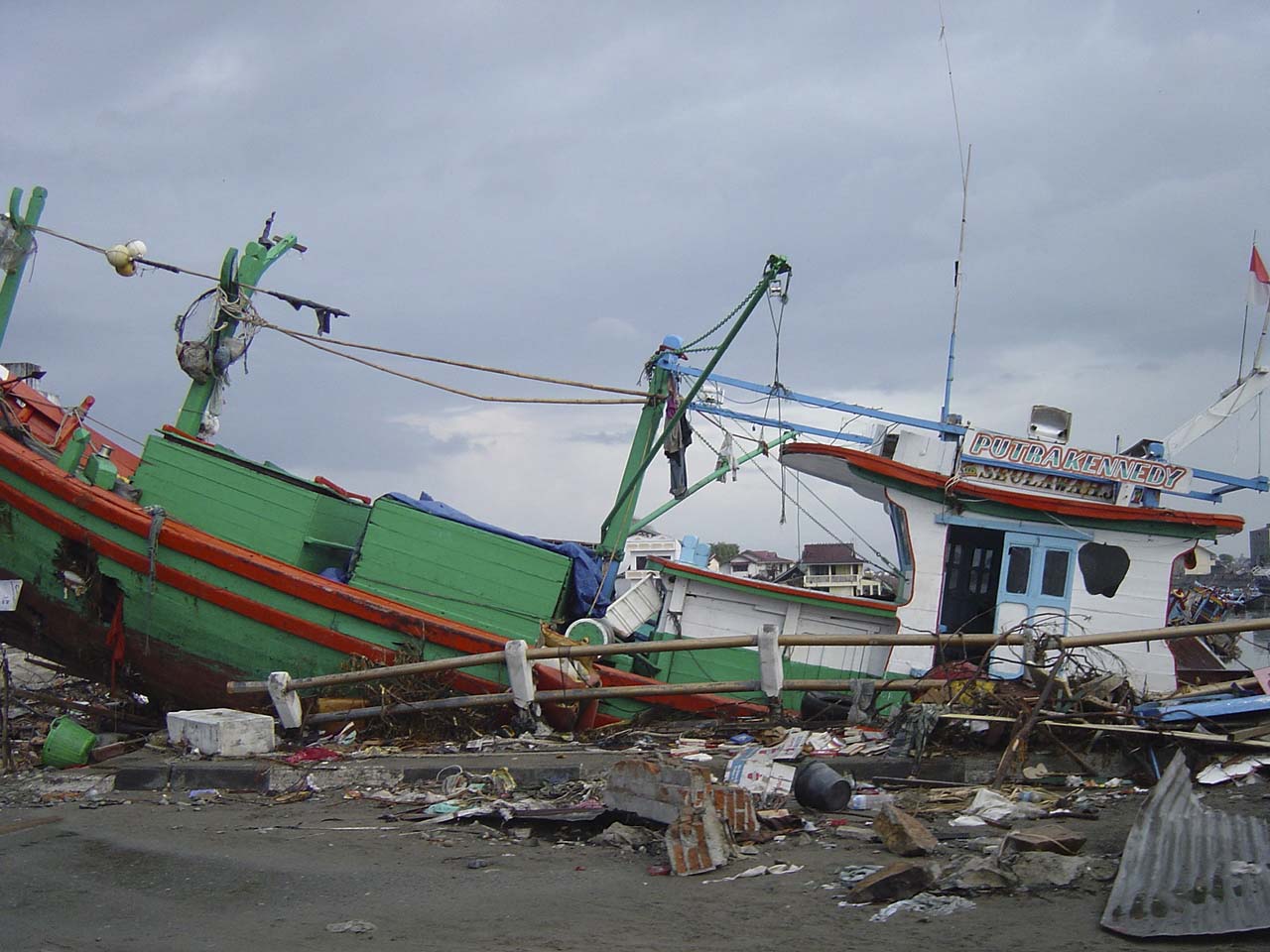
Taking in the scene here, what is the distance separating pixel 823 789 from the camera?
6.29 metres

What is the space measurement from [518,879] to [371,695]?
454cm

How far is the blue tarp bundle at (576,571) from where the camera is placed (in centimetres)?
1016

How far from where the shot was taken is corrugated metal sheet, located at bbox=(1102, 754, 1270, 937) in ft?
12.4

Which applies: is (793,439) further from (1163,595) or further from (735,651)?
(1163,595)

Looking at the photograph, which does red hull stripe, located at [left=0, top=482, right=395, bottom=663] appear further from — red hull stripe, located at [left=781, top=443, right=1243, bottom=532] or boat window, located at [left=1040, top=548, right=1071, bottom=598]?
boat window, located at [left=1040, top=548, right=1071, bottom=598]

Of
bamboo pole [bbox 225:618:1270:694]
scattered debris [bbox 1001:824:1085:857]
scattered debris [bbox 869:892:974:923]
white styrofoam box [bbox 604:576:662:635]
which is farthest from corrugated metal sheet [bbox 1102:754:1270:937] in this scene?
white styrofoam box [bbox 604:576:662:635]

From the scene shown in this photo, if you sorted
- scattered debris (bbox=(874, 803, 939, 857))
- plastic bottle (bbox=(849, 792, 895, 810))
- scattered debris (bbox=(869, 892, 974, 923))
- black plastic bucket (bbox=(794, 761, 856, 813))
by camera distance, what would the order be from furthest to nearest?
plastic bottle (bbox=(849, 792, 895, 810)), black plastic bucket (bbox=(794, 761, 856, 813)), scattered debris (bbox=(874, 803, 939, 857)), scattered debris (bbox=(869, 892, 974, 923))

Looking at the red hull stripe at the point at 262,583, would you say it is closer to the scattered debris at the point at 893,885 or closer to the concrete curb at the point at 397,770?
the concrete curb at the point at 397,770

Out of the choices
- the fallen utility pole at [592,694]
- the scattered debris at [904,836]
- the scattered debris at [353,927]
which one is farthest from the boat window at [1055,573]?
the scattered debris at [353,927]

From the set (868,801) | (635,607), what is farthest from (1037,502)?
(868,801)

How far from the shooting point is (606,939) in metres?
4.18

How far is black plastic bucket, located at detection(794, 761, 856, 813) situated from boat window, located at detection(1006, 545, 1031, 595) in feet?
13.8

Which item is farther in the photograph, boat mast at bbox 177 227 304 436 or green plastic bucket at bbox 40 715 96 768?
boat mast at bbox 177 227 304 436

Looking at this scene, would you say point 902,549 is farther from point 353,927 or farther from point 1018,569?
point 353,927
